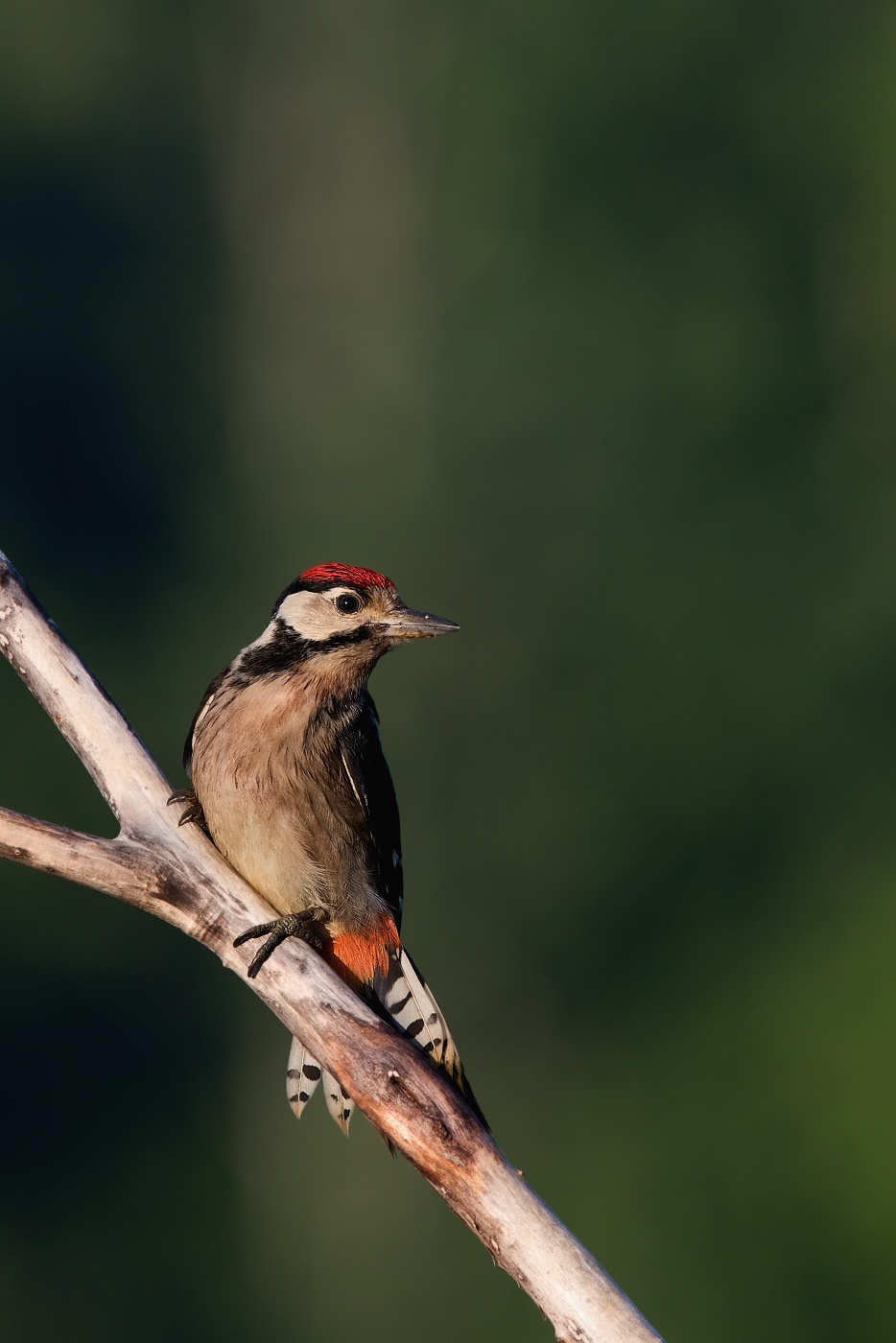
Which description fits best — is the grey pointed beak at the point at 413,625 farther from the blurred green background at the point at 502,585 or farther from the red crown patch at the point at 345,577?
the blurred green background at the point at 502,585

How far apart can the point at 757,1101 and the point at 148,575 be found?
1312 cm

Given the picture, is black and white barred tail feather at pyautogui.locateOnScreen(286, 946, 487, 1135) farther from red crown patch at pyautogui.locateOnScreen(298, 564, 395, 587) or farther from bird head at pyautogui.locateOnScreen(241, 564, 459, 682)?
red crown patch at pyautogui.locateOnScreen(298, 564, 395, 587)

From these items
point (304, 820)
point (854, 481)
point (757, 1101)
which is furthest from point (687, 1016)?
point (304, 820)

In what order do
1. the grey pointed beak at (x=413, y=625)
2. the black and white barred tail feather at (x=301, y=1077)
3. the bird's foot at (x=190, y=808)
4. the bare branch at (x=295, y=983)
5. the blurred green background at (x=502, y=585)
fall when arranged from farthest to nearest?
the blurred green background at (x=502, y=585) < the black and white barred tail feather at (x=301, y=1077) < the grey pointed beak at (x=413, y=625) < the bird's foot at (x=190, y=808) < the bare branch at (x=295, y=983)

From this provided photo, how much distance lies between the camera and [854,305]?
88.4 feet

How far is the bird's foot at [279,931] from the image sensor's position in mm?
3600

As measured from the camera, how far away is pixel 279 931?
365cm

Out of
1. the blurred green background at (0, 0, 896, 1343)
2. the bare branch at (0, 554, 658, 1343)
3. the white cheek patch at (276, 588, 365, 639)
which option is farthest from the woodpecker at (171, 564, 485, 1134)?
the blurred green background at (0, 0, 896, 1343)

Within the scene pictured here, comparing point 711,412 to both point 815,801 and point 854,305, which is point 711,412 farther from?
point 815,801

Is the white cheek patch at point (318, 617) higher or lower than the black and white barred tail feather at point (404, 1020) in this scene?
higher

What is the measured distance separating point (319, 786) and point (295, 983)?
24.8 inches

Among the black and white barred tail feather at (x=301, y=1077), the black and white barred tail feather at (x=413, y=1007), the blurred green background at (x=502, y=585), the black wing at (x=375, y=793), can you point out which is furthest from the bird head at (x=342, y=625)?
the blurred green background at (x=502, y=585)

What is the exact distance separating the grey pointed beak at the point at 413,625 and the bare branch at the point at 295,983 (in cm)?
76

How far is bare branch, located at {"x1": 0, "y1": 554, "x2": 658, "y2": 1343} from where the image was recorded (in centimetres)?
305
